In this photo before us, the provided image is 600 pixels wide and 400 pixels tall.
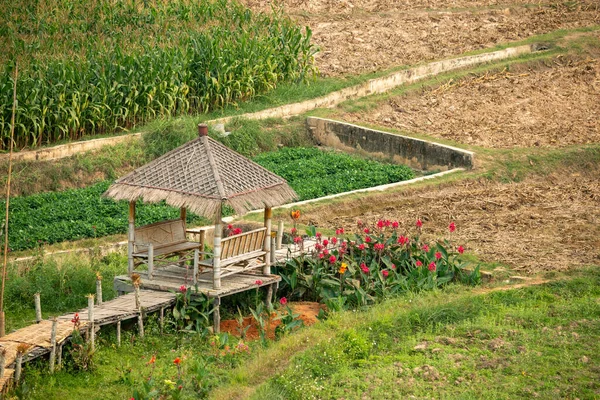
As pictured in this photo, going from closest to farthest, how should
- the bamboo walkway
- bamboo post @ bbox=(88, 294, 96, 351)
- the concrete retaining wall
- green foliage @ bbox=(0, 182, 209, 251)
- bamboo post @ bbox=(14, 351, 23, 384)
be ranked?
bamboo post @ bbox=(14, 351, 23, 384) → the bamboo walkway → bamboo post @ bbox=(88, 294, 96, 351) → green foliage @ bbox=(0, 182, 209, 251) → the concrete retaining wall

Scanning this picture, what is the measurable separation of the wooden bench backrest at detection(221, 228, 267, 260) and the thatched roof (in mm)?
359

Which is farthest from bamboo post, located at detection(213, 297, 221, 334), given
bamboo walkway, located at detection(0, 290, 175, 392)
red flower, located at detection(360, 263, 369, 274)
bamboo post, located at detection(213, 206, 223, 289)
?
red flower, located at detection(360, 263, 369, 274)

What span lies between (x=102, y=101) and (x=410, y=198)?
6069 millimetres

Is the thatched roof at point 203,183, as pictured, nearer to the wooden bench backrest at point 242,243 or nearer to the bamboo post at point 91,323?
the wooden bench backrest at point 242,243

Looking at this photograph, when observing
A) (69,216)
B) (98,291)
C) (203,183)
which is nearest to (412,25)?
(69,216)

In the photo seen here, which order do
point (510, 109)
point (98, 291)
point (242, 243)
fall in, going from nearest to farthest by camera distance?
point (98, 291)
point (242, 243)
point (510, 109)

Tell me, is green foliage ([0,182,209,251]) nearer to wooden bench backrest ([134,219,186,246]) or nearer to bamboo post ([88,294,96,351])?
wooden bench backrest ([134,219,186,246])

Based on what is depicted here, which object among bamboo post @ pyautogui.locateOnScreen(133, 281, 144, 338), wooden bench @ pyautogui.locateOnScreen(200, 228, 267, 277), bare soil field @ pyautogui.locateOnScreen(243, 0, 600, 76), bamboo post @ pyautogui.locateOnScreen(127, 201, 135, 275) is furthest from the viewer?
bare soil field @ pyautogui.locateOnScreen(243, 0, 600, 76)

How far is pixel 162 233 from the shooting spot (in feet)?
45.9

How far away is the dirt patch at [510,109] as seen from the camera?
72.0ft

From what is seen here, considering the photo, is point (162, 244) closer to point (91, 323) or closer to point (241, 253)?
point (241, 253)

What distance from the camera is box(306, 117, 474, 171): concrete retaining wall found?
20234 mm

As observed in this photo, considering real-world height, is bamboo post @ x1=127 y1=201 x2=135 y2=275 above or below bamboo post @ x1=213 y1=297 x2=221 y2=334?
above

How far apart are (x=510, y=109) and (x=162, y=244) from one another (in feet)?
38.3
